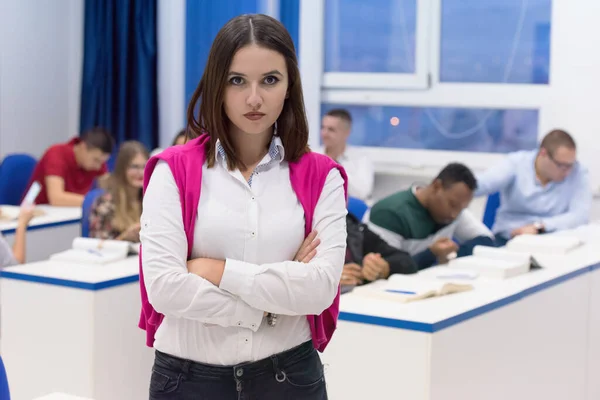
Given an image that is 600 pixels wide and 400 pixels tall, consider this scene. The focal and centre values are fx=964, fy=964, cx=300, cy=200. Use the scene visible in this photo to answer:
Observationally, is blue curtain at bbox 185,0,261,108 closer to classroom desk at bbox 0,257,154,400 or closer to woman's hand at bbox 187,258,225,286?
classroom desk at bbox 0,257,154,400

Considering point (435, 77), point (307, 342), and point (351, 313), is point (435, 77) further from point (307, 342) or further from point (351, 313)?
point (307, 342)

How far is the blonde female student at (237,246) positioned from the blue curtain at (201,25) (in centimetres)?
497

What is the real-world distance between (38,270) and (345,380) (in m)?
1.20

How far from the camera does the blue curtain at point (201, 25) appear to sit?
6.55 m

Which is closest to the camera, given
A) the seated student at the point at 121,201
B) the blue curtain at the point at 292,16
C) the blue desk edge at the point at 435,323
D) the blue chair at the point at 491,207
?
the blue desk edge at the point at 435,323

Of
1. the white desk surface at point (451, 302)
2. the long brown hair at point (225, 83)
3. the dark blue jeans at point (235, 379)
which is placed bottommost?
the white desk surface at point (451, 302)

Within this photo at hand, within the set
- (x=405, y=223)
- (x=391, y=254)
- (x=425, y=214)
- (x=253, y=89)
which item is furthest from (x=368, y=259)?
(x=253, y=89)

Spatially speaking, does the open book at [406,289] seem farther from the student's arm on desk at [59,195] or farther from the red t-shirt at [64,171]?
the red t-shirt at [64,171]

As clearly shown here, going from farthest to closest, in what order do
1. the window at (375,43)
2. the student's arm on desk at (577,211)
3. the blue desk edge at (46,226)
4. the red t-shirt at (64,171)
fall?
1. the window at (375,43)
2. the red t-shirt at (64,171)
3. the student's arm on desk at (577,211)
4. the blue desk edge at (46,226)

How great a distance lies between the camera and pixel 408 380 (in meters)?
2.53

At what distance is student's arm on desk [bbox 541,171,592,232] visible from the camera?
4.87 m

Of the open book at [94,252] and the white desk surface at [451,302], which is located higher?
the open book at [94,252]

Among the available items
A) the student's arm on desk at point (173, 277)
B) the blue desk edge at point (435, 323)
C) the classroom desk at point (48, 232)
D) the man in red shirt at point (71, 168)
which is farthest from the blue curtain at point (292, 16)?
the student's arm on desk at point (173, 277)

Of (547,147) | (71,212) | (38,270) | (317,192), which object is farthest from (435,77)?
(317,192)
